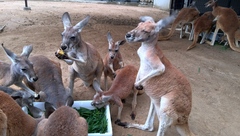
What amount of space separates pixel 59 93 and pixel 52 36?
12.6 ft

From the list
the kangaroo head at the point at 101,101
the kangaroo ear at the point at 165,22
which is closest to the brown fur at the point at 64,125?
the kangaroo head at the point at 101,101

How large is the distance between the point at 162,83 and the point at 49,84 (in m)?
1.53

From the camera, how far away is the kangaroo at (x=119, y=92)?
10.3 feet

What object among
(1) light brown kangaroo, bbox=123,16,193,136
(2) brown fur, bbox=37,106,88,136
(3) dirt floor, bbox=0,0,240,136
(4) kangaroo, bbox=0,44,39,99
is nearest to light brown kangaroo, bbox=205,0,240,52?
(3) dirt floor, bbox=0,0,240,136

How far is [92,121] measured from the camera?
2.99 meters

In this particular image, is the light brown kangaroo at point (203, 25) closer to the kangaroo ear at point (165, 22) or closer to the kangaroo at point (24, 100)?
the kangaroo ear at point (165, 22)

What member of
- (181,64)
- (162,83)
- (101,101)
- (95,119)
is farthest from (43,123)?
(181,64)

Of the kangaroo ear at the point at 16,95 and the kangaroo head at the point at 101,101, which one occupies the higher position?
the kangaroo ear at the point at 16,95

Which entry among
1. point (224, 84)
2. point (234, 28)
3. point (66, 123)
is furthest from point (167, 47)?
point (66, 123)

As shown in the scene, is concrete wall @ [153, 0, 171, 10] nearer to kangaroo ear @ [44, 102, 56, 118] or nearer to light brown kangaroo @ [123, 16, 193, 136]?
light brown kangaroo @ [123, 16, 193, 136]

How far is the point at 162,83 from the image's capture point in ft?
8.50

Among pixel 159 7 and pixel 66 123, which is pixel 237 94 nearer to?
pixel 66 123

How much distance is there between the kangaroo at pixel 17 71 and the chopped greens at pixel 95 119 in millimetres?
678

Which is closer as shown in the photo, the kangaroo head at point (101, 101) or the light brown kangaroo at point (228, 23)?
the kangaroo head at point (101, 101)
